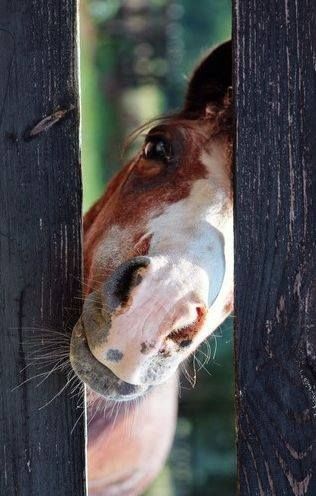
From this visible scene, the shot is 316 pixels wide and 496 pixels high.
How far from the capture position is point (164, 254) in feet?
6.43

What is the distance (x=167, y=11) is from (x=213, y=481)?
5.60 metres

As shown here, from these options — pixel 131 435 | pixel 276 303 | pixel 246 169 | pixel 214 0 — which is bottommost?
pixel 131 435

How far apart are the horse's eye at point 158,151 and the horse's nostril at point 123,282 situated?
2.54ft

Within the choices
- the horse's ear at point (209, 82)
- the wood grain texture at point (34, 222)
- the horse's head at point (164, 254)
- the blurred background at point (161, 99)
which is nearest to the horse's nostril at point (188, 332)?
the horse's head at point (164, 254)

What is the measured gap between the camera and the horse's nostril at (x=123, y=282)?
1.82 m

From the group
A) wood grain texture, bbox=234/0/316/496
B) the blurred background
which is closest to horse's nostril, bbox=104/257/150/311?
wood grain texture, bbox=234/0/316/496

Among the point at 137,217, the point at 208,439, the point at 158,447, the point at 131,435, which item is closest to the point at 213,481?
the point at 208,439

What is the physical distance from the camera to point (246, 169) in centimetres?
172

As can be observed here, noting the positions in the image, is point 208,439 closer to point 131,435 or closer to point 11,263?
point 131,435

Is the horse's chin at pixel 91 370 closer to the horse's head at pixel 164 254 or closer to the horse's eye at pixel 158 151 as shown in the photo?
the horse's head at pixel 164 254

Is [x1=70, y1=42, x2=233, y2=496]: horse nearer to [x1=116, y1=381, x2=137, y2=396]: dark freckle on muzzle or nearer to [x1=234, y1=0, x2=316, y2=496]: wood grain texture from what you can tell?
[x1=116, y1=381, x2=137, y2=396]: dark freckle on muzzle

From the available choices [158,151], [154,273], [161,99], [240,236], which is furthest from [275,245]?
[161,99]

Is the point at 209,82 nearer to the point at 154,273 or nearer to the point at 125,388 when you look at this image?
the point at 154,273

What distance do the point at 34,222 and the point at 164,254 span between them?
32cm
